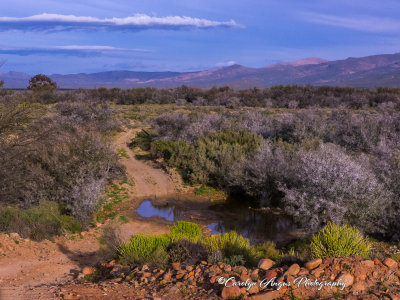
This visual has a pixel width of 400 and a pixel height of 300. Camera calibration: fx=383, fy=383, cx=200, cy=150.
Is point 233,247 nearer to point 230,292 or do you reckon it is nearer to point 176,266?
point 176,266

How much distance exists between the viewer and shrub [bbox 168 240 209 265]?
6949 mm

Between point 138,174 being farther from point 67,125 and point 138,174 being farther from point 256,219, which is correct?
point 256,219

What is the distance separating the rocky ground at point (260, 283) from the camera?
5.27 meters

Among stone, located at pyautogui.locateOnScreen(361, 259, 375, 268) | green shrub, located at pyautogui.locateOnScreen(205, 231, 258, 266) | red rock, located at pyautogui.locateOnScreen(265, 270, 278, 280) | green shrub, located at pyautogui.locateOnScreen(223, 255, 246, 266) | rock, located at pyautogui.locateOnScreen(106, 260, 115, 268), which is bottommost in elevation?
rock, located at pyautogui.locateOnScreen(106, 260, 115, 268)

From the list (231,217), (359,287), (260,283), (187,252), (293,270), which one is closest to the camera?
(359,287)

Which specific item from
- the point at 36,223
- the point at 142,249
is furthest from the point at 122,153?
the point at 142,249

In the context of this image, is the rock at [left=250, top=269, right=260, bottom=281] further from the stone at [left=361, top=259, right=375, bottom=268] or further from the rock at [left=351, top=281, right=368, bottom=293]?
the stone at [left=361, top=259, right=375, bottom=268]

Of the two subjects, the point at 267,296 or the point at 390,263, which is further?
the point at 390,263

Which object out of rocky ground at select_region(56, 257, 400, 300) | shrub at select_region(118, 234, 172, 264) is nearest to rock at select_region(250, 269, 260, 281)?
rocky ground at select_region(56, 257, 400, 300)

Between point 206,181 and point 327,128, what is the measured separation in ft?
25.0

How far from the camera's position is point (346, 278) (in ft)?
17.7

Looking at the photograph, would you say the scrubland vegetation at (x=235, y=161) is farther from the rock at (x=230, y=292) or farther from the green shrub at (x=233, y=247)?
the rock at (x=230, y=292)

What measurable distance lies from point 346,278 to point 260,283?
120 cm

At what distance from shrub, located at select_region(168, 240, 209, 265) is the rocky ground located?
295 mm
